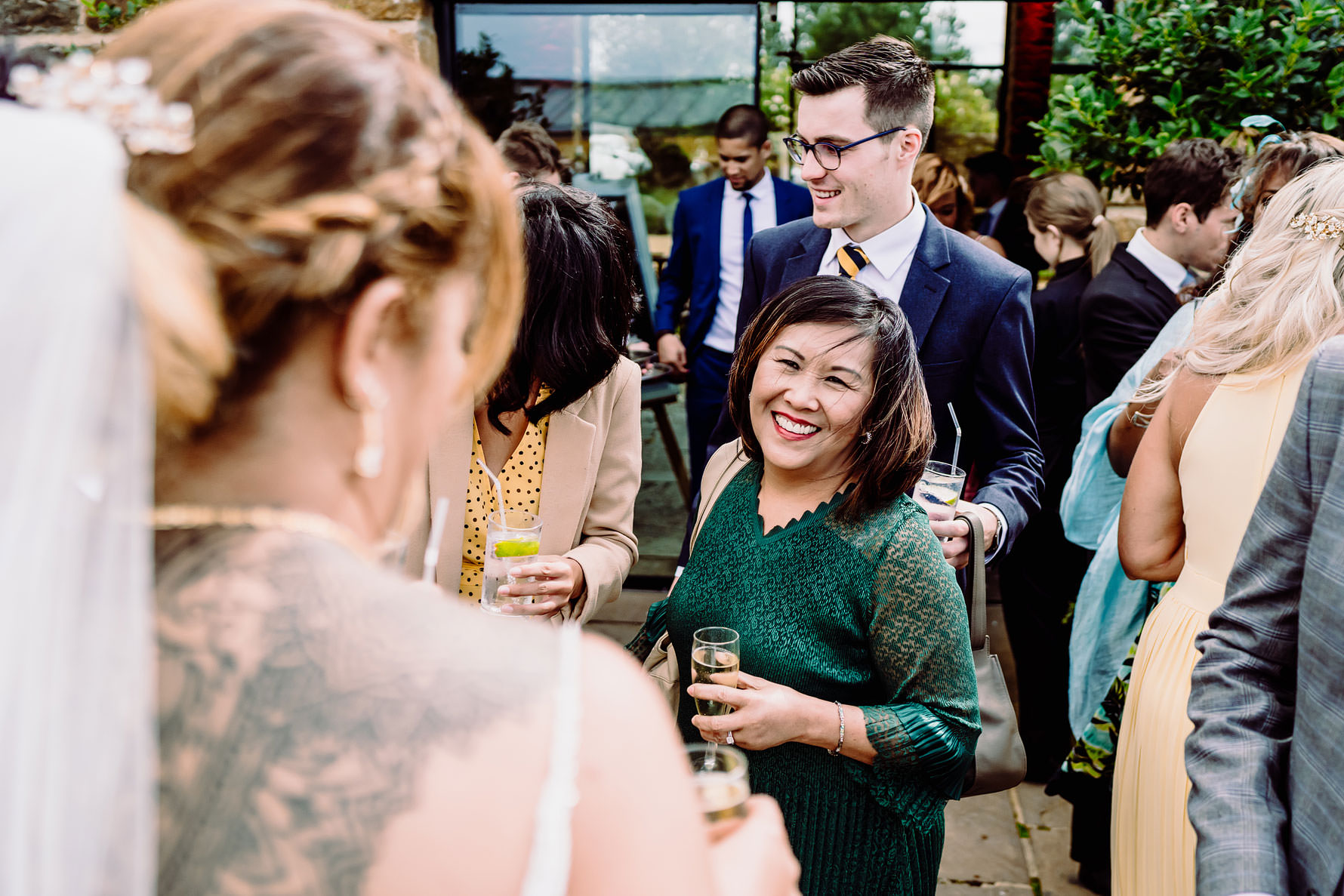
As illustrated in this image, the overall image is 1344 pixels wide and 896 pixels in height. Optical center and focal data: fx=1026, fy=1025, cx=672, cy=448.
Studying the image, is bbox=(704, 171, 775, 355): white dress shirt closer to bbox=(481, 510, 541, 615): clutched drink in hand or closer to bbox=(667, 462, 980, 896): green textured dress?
bbox=(481, 510, 541, 615): clutched drink in hand

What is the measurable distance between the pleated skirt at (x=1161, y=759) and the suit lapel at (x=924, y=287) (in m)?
0.91

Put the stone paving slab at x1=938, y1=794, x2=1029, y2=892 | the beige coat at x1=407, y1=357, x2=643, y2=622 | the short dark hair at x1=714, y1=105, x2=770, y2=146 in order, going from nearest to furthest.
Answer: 1. the beige coat at x1=407, y1=357, x2=643, y2=622
2. the stone paving slab at x1=938, y1=794, x2=1029, y2=892
3. the short dark hair at x1=714, y1=105, x2=770, y2=146

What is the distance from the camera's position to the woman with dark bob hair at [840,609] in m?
1.95

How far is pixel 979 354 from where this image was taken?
109 inches

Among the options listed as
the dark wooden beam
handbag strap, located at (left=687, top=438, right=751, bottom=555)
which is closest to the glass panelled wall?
the dark wooden beam

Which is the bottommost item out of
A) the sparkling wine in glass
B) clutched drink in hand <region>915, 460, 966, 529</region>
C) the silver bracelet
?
the silver bracelet

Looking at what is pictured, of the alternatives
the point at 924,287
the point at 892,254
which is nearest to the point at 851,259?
the point at 892,254

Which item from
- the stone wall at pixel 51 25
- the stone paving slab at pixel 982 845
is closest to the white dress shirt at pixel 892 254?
the stone paving slab at pixel 982 845

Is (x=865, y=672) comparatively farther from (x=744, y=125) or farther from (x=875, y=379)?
(x=744, y=125)

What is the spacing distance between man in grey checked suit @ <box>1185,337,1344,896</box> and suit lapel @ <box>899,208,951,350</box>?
4.42 ft

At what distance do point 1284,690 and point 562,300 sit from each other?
1588 millimetres

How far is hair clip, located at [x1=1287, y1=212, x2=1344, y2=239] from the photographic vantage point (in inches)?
79.4

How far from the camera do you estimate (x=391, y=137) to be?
806mm

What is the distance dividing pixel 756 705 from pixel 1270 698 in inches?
32.5
